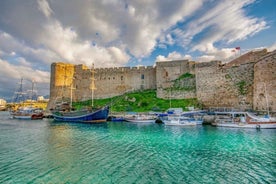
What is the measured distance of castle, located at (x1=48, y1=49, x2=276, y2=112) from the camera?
23.8 metres

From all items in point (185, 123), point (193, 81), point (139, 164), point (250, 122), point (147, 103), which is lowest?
point (185, 123)

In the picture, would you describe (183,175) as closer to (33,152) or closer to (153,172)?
(153,172)

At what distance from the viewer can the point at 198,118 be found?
25.9 metres

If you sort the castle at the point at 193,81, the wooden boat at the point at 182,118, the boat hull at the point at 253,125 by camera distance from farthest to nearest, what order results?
the wooden boat at the point at 182,118 < the castle at the point at 193,81 < the boat hull at the point at 253,125

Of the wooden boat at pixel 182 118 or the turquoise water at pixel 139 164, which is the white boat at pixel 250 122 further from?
the turquoise water at pixel 139 164

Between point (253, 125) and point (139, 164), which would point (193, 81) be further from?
point (139, 164)

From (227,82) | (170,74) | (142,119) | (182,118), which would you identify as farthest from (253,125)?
(170,74)

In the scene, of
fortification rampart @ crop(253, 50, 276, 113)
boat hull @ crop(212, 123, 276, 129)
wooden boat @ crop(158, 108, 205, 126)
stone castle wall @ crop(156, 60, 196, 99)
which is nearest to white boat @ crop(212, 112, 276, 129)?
boat hull @ crop(212, 123, 276, 129)

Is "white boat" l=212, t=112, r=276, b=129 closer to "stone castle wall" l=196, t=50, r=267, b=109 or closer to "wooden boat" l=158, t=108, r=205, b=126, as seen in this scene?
"wooden boat" l=158, t=108, r=205, b=126

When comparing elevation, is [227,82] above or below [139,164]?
above

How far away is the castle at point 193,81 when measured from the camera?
935 inches

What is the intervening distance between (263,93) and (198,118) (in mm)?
8963

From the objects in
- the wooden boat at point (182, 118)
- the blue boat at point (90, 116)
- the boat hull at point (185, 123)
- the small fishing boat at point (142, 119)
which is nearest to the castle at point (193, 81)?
the wooden boat at point (182, 118)

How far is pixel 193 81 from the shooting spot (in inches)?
1406
